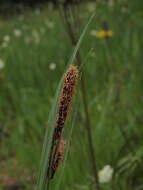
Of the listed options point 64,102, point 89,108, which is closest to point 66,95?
point 64,102

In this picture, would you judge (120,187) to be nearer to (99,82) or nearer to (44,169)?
(44,169)

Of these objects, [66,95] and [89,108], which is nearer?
[66,95]

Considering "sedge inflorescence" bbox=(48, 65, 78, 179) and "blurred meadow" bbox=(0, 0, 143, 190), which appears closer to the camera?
"sedge inflorescence" bbox=(48, 65, 78, 179)

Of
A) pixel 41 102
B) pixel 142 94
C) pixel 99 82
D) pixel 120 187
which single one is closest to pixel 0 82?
pixel 41 102

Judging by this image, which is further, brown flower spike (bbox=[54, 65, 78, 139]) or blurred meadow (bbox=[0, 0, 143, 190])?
blurred meadow (bbox=[0, 0, 143, 190])

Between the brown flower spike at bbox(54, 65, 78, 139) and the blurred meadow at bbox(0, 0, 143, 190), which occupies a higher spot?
the blurred meadow at bbox(0, 0, 143, 190)

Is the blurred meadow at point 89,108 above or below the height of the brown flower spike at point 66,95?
above

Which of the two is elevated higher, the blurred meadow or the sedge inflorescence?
the blurred meadow

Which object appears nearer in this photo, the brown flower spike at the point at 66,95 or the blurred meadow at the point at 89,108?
the brown flower spike at the point at 66,95

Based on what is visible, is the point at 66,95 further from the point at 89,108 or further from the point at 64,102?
the point at 89,108
